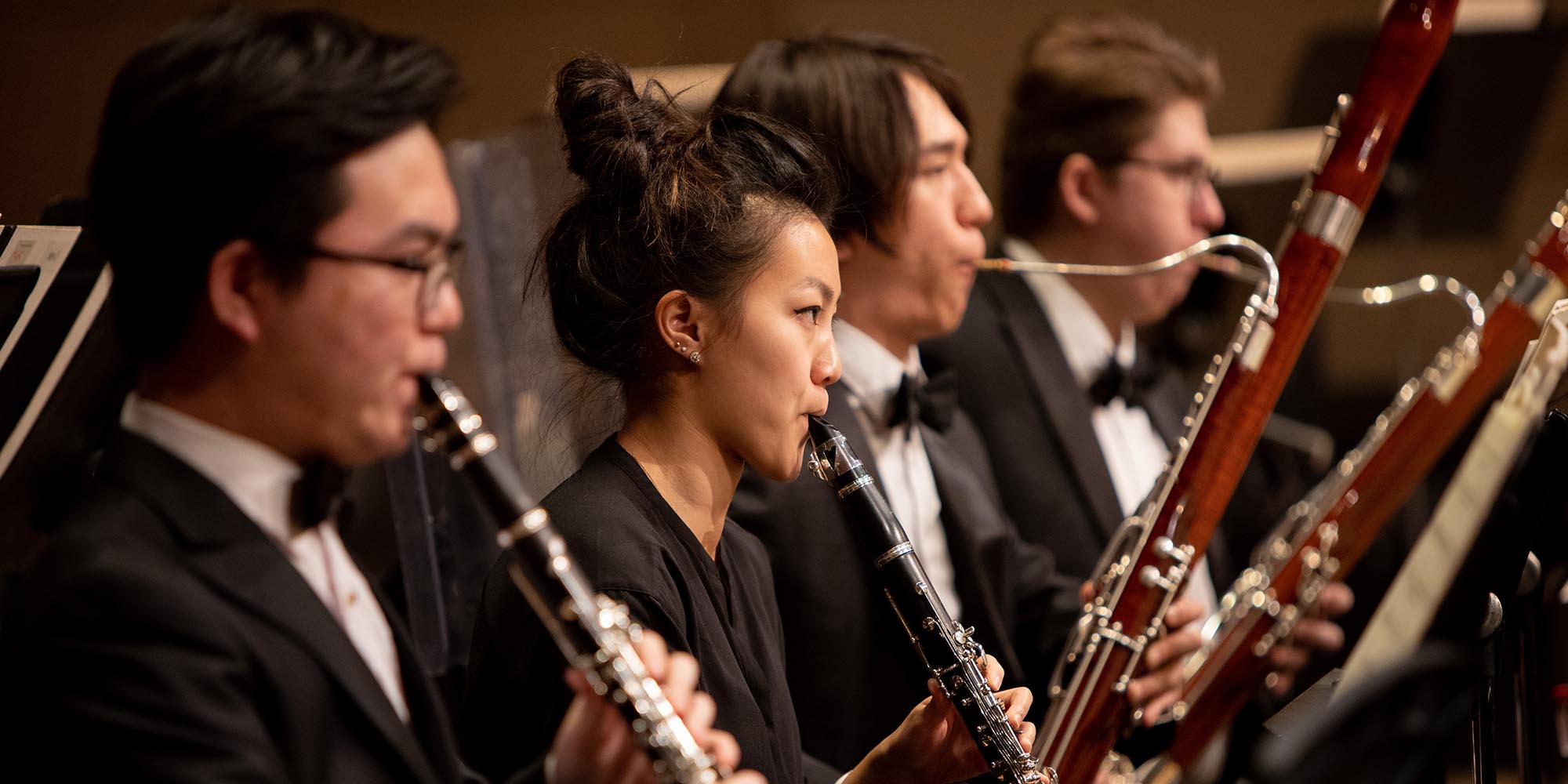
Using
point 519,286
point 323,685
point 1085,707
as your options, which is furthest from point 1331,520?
point 323,685

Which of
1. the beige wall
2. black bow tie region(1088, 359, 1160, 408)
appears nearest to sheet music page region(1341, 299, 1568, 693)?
black bow tie region(1088, 359, 1160, 408)

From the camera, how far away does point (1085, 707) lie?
1.79 meters

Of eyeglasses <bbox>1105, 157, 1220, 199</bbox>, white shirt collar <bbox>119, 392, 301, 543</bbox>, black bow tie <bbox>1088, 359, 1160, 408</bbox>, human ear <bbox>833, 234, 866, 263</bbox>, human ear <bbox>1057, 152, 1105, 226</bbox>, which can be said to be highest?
eyeglasses <bbox>1105, 157, 1220, 199</bbox>

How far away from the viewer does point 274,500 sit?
1057mm

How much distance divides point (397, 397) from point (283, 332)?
0.09 m

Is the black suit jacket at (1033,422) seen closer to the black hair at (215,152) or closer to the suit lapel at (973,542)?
the suit lapel at (973,542)

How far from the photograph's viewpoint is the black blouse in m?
1.32

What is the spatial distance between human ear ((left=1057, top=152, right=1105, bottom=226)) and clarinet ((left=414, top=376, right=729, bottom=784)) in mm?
1868

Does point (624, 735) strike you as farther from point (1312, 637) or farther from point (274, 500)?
point (1312, 637)

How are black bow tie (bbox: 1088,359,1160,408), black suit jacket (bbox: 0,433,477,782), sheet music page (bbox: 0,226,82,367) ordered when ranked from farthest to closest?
black bow tie (bbox: 1088,359,1160,408) → sheet music page (bbox: 0,226,82,367) → black suit jacket (bbox: 0,433,477,782)

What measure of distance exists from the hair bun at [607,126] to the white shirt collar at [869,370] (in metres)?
0.60

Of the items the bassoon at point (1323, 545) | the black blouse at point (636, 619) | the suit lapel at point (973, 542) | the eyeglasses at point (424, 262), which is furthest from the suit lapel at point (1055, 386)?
the eyeglasses at point (424, 262)

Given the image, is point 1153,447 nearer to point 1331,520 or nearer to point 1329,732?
point 1331,520

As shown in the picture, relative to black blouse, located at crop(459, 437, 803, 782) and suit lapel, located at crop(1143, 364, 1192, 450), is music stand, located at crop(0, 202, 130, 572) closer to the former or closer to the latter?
black blouse, located at crop(459, 437, 803, 782)
